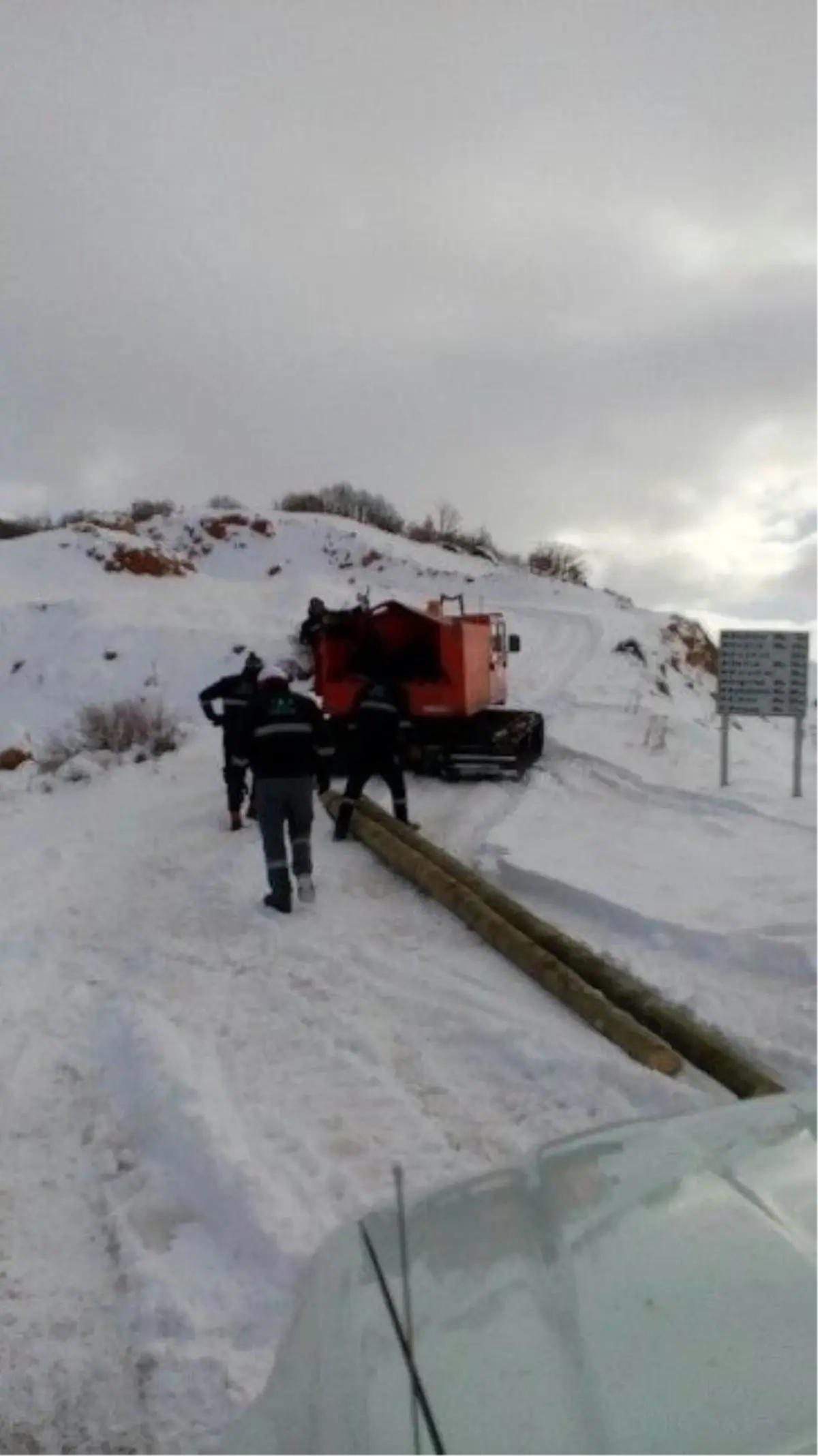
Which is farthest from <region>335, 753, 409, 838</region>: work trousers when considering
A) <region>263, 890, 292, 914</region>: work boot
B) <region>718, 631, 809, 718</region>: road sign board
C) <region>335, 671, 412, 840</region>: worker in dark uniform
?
<region>718, 631, 809, 718</region>: road sign board

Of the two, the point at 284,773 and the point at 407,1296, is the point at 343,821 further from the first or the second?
the point at 407,1296

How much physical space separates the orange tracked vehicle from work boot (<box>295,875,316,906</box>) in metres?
4.93

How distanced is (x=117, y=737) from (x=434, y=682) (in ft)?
19.0

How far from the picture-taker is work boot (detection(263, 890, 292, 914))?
827cm

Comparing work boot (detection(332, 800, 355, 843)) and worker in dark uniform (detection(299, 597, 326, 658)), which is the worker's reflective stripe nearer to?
work boot (detection(332, 800, 355, 843))

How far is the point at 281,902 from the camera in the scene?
8.27 meters

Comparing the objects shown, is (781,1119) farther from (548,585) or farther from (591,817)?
(548,585)

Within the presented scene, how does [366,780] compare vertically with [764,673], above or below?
below

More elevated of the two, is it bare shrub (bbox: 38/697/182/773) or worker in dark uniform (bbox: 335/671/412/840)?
worker in dark uniform (bbox: 335/671/412/840)

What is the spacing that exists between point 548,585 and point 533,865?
90.5 feet

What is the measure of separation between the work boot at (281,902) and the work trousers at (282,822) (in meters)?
0.01

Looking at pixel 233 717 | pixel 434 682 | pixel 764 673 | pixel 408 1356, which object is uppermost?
pixel 764 673

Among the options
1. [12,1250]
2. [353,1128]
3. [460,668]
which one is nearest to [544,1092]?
[353,1128]

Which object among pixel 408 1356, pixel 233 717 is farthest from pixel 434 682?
pixel 408 1356
